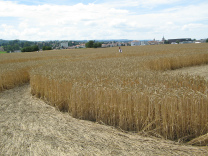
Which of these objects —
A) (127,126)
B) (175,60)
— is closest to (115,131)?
(127,126)

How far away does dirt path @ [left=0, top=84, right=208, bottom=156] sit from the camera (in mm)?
4004

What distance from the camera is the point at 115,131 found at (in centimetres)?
507

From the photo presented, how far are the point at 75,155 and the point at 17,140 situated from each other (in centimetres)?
176

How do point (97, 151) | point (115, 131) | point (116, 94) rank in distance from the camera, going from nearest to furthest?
point (97, 151)
point (115, 131)
point (116, 94)

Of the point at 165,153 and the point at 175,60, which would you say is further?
the point at 175,60

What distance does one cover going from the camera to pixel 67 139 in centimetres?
473

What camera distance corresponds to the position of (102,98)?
19.0ft

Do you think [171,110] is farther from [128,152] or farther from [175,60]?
[175,60]

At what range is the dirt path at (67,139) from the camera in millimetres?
4004

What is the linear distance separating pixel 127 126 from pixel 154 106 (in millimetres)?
924

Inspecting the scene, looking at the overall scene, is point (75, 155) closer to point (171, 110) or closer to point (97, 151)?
point (97, 151)

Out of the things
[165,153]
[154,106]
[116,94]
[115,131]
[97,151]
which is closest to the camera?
[165,153]

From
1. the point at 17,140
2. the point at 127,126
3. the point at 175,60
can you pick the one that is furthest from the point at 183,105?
the point at 175,60

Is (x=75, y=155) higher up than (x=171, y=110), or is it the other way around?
(x=171, y=110)
